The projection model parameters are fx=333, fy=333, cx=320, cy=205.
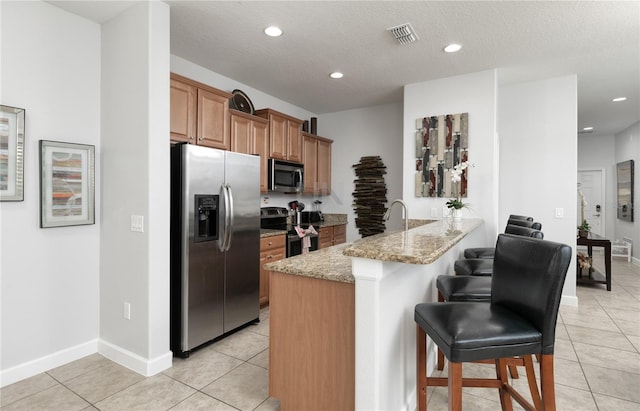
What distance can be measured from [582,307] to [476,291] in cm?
292

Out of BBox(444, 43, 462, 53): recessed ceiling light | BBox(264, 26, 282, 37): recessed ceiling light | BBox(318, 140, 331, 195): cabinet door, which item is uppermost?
BBox(264, 26, 282, 37): recessed ceiling light

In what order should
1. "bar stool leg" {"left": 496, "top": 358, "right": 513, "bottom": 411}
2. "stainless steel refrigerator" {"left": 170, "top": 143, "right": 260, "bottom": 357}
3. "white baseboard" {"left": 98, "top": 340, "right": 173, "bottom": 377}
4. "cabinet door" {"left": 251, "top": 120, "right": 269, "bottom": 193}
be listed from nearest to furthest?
"bar stool leg" {"left": 496, "top": 358, "right": 513, "bottom": 411} → "white baseboard" {"left": 98, "top": 340, "right": 173, "bottom": 377} → "stainless steel refrigerator" {"left": 170, "top": 143, "right": 260, "bottom": 357} → "cabinet door" {"left": 251, "top": 120, "right": 269, "bottom": 193}

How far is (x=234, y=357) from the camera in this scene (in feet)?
8.75

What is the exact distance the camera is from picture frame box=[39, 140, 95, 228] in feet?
7.95

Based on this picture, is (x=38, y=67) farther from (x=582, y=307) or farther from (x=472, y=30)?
(x=582, y=307)

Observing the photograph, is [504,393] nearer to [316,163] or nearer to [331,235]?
[331,235]

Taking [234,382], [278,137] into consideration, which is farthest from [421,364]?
[278,137]

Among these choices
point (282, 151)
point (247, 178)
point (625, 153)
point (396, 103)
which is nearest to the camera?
point (247, 178)

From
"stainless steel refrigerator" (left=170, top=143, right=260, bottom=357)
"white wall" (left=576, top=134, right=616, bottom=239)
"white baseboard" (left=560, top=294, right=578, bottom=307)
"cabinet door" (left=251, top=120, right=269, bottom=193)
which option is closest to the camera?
"stainless steel refrigerator" (left=170, top=143, right=260, bottom=357)

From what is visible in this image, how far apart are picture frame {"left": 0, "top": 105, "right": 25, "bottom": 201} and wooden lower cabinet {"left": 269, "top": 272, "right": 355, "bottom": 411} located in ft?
6.36

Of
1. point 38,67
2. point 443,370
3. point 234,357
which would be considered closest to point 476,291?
point 443,370

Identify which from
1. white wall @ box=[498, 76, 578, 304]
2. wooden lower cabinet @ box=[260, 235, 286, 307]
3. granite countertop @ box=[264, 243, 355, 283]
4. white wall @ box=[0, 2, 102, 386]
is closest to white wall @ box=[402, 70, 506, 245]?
white wall @ box=[498, 76, 578, 304]

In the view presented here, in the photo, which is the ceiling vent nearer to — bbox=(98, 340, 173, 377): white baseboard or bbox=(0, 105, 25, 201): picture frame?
bbox=(0, 105, 25, 201): picture frame

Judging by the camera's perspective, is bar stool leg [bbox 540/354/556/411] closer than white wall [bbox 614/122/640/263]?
Yes
